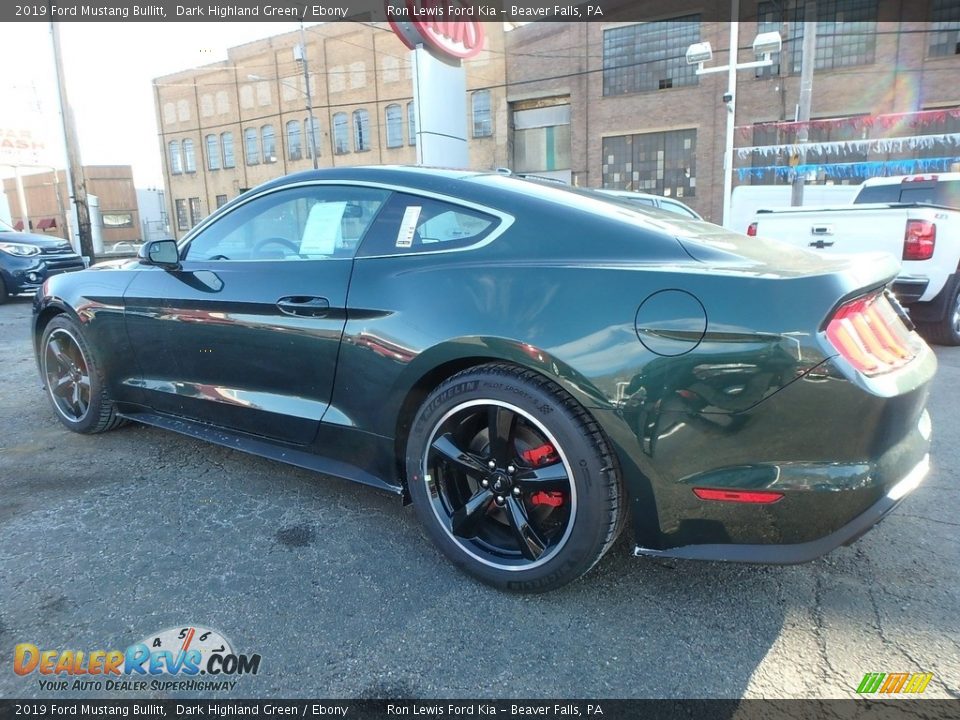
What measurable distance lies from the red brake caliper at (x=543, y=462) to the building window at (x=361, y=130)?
38751 mm

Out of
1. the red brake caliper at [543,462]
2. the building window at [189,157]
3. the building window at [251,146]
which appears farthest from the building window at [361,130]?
the red brake caliper at [543,462]

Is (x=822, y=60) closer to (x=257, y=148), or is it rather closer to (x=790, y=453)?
(x=790, y=453)

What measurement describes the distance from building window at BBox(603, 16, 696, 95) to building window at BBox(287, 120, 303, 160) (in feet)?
69.1

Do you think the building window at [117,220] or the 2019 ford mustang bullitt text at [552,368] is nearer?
the 2019 ford mustang bullitt text at [552,368]

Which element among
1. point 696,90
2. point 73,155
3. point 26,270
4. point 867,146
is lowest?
point 26,270

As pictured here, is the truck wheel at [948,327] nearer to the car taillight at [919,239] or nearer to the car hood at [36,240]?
the car taillight at [919,239]

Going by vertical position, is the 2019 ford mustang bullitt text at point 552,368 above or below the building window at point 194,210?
below

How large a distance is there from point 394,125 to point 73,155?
23.5 metres

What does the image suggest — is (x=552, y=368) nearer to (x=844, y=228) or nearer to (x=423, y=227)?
(x=423, y=227)

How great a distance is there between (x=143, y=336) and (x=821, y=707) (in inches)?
130

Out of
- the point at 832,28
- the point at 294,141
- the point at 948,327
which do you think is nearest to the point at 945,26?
the point at 832,28

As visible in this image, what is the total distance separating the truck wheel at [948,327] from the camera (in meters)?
6.50

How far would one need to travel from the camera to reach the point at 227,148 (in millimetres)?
45219

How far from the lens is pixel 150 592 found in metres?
2.26
